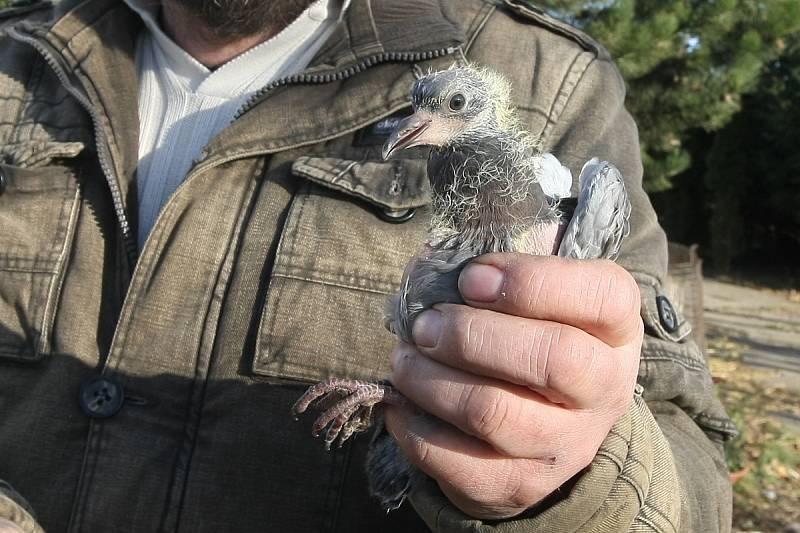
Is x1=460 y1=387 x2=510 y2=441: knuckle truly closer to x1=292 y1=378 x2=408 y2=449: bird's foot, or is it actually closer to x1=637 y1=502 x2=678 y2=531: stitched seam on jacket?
x1=292 y1=378 x2=408 y2=449: bird's foot

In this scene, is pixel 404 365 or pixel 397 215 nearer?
pixel 404 365

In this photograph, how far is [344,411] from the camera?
1.75m

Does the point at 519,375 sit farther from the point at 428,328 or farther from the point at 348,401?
the point at 348,401

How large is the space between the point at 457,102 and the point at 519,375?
27.5 inches

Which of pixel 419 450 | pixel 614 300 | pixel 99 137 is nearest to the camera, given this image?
pixel 614 300

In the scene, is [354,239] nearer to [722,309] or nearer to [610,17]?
[610,17]

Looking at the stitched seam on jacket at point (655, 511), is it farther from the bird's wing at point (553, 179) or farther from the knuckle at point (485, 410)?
the bird's wing at point (553, 179)

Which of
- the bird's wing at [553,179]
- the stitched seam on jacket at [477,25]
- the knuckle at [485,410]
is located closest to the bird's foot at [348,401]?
the knuckle at [485,410]

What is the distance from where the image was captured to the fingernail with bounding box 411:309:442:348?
4.99 feet

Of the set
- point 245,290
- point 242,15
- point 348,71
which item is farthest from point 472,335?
point 242,15

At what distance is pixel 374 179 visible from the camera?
7.29 feet

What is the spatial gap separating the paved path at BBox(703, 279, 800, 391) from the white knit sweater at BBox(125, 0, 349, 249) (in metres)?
7.51

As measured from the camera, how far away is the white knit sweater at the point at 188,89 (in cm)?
247

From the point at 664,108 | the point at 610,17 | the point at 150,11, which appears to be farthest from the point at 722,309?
the point at 150,11
